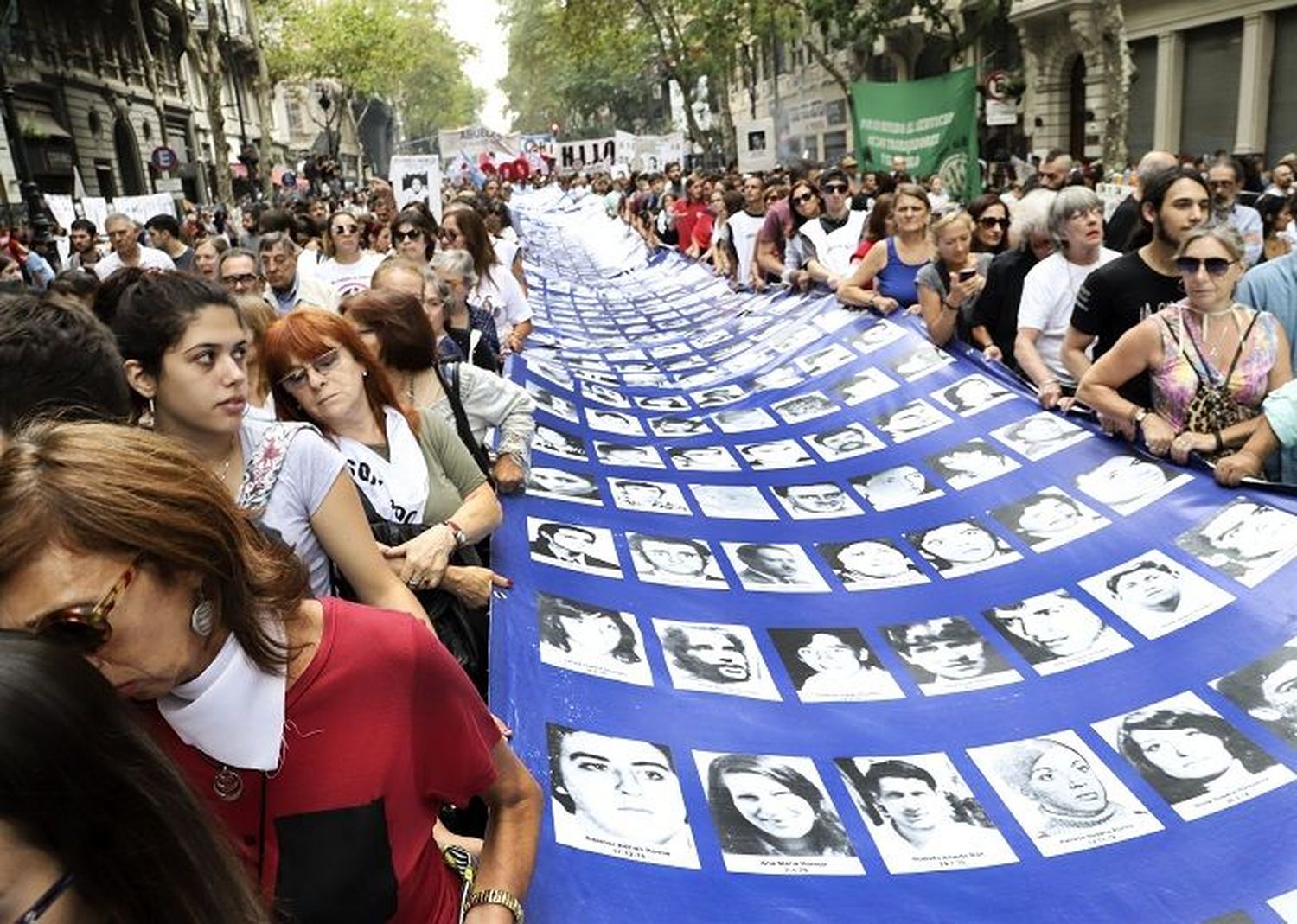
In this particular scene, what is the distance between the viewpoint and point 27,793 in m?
0.92

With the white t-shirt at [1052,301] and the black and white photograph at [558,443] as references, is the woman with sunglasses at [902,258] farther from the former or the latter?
the black and white photograph at [558,443]

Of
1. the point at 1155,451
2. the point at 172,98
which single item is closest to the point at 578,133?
the point at 172,98

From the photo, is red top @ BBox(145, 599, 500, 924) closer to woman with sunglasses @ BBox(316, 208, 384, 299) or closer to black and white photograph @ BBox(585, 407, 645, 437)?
black and white photograph @ BBox(585, 407, 645, 437)

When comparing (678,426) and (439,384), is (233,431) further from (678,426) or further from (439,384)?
(678,426)

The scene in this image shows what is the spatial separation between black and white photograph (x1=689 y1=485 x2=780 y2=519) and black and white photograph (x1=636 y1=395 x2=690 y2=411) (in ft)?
5.76

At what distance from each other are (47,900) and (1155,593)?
2962 mm

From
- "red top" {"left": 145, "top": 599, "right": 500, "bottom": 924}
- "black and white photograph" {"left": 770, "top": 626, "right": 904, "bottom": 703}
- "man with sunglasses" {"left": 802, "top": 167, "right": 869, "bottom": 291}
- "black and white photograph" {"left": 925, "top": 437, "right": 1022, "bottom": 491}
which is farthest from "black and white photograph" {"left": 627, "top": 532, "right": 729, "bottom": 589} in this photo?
"man with sunglasses" {"left": 802, "top": 167, "right": 869, "bottom": 291}

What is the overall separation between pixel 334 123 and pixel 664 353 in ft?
243

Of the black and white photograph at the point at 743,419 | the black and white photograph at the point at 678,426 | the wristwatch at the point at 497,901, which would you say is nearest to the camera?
the wristwatch at the point at 497,901

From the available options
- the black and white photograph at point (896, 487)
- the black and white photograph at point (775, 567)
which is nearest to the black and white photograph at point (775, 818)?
the black and white photograph at point (775, 567)

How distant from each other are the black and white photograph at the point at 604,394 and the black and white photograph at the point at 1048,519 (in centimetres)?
304

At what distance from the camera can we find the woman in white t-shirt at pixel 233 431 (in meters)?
2.19

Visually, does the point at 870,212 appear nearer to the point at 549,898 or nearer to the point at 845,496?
the point at 845,496

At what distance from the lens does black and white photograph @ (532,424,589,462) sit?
490 centimetres
